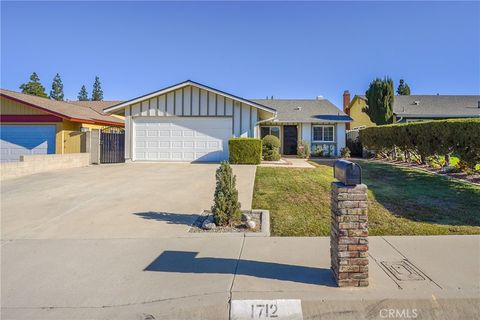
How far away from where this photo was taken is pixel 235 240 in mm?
5246

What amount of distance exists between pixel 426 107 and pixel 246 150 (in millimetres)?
18501

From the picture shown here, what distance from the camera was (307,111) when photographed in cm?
2298

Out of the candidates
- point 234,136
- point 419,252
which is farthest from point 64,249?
point 234,136

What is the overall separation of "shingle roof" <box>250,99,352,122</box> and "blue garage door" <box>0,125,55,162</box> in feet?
44.7

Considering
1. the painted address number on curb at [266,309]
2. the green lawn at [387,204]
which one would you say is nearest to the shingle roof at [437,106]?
the green lawn at [387,204]

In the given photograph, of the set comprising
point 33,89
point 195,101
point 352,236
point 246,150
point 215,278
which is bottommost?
point 215,278

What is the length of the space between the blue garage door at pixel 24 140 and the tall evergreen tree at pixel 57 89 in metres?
63.2

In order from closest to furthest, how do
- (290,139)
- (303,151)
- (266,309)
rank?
(266,309) < (303,151) < (290,139)

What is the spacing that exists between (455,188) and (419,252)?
17.5 feet

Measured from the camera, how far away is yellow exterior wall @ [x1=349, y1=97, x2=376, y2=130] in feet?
93.6

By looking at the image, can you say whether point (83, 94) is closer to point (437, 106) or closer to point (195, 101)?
point (195, 101)

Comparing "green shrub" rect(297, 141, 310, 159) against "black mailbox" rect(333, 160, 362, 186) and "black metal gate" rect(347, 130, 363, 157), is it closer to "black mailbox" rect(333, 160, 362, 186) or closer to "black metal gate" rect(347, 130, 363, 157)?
"black metal gate" rect(347, 130, 363, 157)

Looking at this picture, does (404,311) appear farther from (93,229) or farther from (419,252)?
(93,229)

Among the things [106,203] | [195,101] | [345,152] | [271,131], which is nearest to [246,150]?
[195,101]
